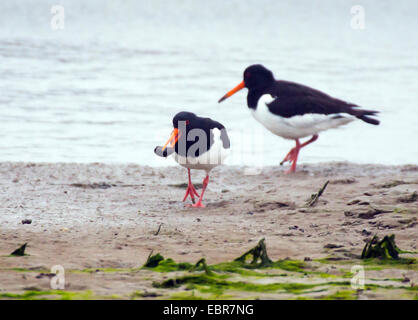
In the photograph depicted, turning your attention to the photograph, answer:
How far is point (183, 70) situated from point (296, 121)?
299 inches

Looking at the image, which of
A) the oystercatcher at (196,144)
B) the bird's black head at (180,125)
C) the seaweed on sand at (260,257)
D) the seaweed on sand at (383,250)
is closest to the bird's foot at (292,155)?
the oystercatcher at (196,144)

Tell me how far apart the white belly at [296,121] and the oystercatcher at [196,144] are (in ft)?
5.48

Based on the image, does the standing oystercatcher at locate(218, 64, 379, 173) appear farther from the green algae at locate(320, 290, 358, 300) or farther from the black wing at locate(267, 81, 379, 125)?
the green algae at locate(320, 290, 358, 300)

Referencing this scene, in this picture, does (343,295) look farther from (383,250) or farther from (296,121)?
(296,121)

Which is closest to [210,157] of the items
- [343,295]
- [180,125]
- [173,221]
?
[180,125]

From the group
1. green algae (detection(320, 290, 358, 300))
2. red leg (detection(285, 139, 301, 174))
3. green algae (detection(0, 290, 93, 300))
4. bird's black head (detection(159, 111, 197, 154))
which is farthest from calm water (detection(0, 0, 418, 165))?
green algae (detection(320, 290, 358, 300))

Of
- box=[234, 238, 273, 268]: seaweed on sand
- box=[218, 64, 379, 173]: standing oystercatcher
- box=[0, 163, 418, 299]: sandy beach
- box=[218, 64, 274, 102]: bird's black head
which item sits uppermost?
box=[218, 64, 274, 102]: bird's black head

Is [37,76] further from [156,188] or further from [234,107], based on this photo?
[156,188]

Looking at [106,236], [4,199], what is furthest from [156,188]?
[106,236]

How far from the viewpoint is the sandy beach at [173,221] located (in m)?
4.35

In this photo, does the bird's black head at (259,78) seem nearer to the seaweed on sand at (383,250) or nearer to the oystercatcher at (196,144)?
the oystercatcher at (196,144)

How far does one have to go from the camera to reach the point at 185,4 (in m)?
24.3

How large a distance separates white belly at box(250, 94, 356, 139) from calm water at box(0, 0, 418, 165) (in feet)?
2.54

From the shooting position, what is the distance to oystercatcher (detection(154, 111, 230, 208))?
22.3 ft
